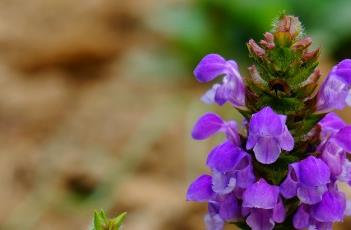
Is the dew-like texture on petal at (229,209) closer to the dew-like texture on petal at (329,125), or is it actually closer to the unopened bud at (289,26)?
the dew-like texture on petal at (329,125)

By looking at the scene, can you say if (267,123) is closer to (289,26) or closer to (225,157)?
(225,157)

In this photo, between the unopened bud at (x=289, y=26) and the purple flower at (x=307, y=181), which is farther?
the unopened bud at (x=289, y=26)

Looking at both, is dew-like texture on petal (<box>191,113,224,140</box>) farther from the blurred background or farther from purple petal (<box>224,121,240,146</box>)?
the blurred background

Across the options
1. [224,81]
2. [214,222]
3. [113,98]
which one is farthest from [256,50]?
[113,98]

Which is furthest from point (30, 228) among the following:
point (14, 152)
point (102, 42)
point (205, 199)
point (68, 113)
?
point (205, 199)

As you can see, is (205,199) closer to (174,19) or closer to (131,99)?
(131,99)

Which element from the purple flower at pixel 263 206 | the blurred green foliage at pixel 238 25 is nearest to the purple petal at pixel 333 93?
the purple flower at pixel 263 206
